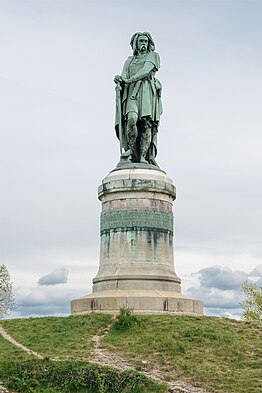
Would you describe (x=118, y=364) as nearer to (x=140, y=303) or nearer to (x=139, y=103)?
(x=140, y=303)

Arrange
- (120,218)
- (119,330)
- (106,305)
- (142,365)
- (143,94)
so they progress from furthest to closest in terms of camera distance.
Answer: (143,94), (120,218), (106,305), (119,330), (142,365)

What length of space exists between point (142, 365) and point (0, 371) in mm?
3121

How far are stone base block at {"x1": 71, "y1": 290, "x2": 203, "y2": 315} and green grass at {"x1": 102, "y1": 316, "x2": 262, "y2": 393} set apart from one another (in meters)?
1.04

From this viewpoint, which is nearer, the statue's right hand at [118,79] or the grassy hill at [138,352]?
the grassy hill at [138,352]

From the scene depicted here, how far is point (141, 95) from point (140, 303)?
7.65m

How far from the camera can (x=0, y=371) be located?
13.9 metres

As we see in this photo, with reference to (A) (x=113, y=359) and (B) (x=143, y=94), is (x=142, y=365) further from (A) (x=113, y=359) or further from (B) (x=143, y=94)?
(B) (x=143, y=94)

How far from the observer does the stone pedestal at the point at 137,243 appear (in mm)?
20406

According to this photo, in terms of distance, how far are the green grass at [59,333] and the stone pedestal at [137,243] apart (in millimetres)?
1509

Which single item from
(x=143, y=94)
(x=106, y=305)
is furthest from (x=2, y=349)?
(x=143, y=94)

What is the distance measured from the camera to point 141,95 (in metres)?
23.0

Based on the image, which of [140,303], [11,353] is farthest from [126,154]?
[11,353]

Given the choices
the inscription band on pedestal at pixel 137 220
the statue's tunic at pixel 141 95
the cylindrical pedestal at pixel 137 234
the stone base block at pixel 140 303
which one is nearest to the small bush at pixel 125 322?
the stone base block at pixel 140 303

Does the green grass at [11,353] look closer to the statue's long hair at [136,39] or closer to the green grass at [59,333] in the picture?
the green grass at [59,333]
